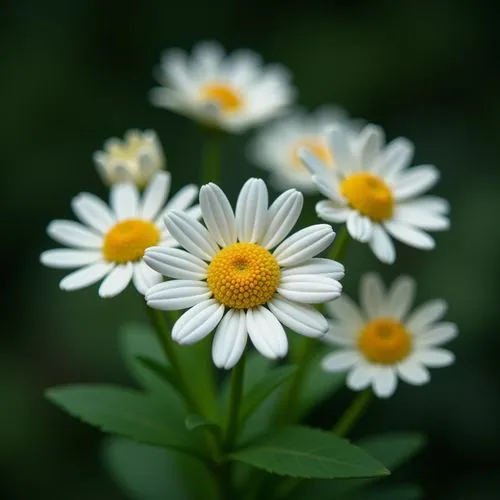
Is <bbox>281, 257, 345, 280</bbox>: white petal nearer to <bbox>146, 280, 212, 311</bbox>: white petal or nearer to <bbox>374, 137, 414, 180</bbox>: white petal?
<bbox>146, 280, 212, 311</bbox>: white petal

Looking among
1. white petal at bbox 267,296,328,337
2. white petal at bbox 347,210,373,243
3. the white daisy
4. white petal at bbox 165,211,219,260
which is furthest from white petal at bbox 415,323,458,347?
white petal at bbox 165,211,219,260

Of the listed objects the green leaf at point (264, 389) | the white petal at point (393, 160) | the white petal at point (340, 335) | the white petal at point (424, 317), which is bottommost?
the green leaf at point (264, 389)

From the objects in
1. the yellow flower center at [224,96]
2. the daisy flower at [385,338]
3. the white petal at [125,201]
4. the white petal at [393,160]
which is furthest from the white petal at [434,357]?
the yellow flower center at [224,96]

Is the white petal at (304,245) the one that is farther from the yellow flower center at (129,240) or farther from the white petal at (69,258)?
the white petal at (69,258)

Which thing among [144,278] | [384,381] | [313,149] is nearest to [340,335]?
[384,381]

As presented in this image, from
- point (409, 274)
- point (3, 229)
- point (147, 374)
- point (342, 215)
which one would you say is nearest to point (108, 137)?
point (3, 229)

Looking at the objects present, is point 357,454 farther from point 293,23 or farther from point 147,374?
point 293,23
